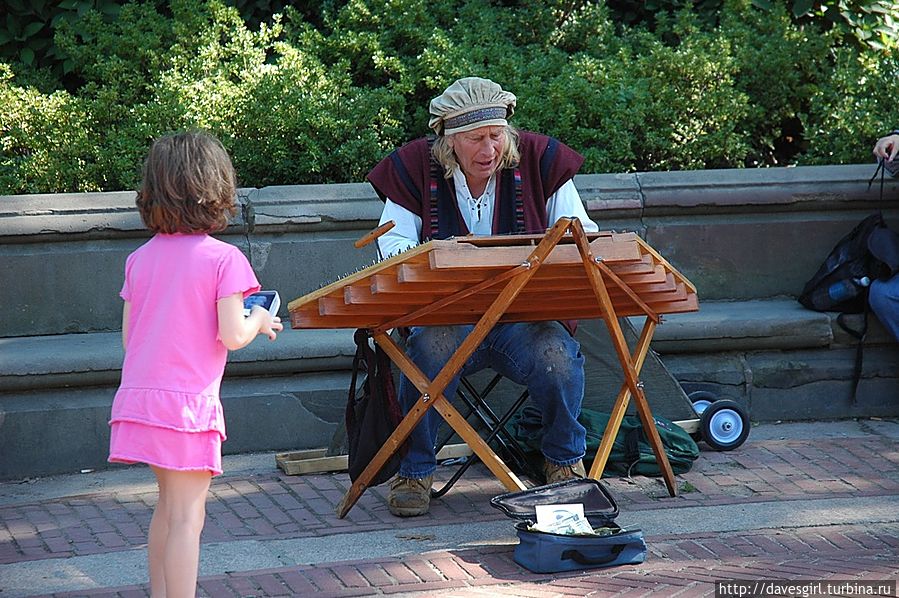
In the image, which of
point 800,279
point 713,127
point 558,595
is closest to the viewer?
point 558,595

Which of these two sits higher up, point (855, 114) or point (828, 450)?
point (855, 114)

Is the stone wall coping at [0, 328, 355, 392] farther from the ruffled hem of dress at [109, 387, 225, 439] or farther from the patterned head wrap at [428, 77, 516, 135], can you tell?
the ruffled hem of dress at [109, 387, 225, 439]

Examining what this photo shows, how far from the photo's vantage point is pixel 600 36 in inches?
278

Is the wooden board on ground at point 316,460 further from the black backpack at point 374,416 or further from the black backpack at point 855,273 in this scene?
the black backpack at point 855,273

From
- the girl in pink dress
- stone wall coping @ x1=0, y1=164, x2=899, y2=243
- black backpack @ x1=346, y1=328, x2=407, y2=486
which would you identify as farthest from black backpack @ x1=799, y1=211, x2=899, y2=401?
the girl in pink dress

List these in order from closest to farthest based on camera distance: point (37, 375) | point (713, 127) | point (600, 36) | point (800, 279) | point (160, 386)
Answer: point (160, 386) < point (37, 375) < point (800, 279) < point (713, 127) < point (600, 36)

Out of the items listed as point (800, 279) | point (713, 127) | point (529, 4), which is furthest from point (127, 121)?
point (800, 279)

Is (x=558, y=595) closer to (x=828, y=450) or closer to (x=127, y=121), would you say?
(x=828, y=450)

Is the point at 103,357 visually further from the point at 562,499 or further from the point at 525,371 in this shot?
the point at 562,499

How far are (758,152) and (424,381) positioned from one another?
11.2 feet

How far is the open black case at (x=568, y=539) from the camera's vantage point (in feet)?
12.3

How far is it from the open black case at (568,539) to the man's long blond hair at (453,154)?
118 cm

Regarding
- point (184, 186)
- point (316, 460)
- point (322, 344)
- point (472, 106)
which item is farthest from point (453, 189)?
point (184, 186)

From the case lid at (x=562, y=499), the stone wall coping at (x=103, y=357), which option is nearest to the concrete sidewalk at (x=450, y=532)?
the case lid at (x=562, y=499)
